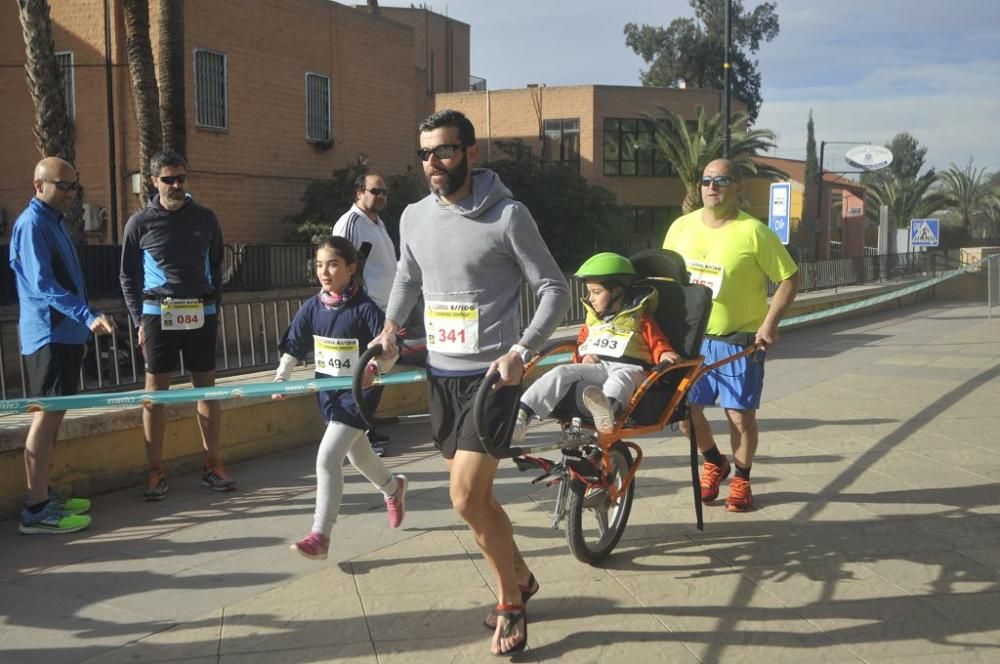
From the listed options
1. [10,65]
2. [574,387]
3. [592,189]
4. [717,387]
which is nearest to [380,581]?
[574,387]

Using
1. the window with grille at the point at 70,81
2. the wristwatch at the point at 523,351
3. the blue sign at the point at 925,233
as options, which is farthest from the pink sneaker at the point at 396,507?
the blue sign at the point at 925,233

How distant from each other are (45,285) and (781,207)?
42.5 feet

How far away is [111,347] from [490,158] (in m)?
32.8

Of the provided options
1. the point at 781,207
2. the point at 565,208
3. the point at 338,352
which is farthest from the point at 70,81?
the point at 338,352

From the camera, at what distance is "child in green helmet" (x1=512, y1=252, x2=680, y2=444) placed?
4.27 m

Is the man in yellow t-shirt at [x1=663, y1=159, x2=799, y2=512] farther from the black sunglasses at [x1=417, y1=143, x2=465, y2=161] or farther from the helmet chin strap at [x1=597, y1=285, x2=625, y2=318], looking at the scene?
the black sunglasses at [x1=417, y1=143, x2=465, y2=161]

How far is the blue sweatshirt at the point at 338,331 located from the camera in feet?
14.8

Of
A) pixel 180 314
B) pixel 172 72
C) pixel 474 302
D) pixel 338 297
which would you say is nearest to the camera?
pixel 474 302

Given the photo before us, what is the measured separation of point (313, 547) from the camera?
165 inches

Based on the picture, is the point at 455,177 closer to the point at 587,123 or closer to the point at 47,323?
the point at 47,323

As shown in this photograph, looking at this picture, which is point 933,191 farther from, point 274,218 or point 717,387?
point 717,387

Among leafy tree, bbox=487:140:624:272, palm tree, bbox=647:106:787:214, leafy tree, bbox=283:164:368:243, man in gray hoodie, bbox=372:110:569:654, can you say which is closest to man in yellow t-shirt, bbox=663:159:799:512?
man in gray hoodie, bbox=372:110:569:654

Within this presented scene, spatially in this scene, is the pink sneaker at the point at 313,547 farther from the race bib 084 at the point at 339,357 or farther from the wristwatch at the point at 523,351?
the wristwatch at the point at 523,351

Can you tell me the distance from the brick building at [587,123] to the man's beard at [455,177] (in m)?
36.2
